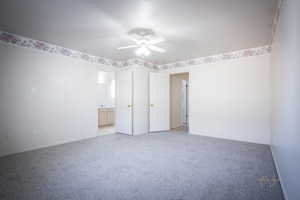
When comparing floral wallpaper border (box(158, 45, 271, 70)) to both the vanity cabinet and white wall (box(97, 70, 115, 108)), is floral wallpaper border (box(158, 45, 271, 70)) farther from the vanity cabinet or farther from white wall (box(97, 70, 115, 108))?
the vanity cabinet

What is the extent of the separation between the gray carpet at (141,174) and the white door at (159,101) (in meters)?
1.77

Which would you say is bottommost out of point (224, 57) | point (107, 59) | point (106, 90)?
point (106, 90)

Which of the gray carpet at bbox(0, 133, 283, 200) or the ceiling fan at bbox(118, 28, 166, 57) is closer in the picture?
the gray carpet at bbox(0, 133, 283, 200)

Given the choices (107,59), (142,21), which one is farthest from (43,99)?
(142,21)

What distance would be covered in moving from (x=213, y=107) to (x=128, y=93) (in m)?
2.49

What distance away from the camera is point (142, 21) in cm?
240

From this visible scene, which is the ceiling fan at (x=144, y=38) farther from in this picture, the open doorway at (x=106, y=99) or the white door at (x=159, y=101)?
the open doorway at (x=106, y=99)

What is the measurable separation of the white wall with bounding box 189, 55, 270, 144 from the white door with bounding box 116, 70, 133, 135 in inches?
73.9

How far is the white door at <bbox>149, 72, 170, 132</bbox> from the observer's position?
16.0 ft

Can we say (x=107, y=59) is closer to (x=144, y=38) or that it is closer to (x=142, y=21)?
(x=144, y=38)

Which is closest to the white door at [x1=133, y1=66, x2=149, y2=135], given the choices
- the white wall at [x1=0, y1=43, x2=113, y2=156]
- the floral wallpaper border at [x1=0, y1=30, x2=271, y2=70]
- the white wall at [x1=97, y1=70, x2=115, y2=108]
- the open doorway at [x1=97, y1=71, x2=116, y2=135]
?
the floral wallpaper border at [x1=0, y1=30, x2=271, y2=70]

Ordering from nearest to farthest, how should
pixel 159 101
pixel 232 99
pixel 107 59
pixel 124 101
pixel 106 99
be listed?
pixel 232 99 → pixel 107 59 → pixel 124 101 → pixel 159 101 → pixel 106 99

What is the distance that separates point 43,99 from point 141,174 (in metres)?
2.74

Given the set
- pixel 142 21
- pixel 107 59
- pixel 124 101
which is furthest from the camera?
pixel 124 101
